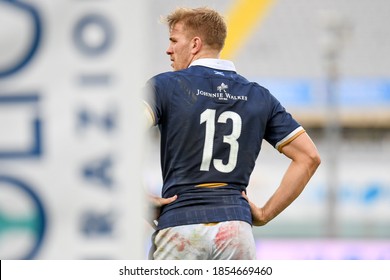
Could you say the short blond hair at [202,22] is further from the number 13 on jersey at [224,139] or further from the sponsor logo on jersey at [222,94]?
the number 13 on jersey at [224,139]

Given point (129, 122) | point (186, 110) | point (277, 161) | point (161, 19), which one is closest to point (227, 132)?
point (186, 110)

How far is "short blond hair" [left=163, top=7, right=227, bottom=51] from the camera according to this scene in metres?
3.67

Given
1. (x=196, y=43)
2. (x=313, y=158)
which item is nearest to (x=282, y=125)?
(x=313, y=158)

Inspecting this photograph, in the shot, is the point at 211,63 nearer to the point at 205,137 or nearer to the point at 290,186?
the point at 205,137

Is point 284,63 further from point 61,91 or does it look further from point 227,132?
point 61,91

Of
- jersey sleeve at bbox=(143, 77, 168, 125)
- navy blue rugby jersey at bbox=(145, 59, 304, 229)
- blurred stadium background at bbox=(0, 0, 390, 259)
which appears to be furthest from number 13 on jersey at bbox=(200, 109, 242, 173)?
blurred stadium background at bbox=(0, 0, 390, 259)

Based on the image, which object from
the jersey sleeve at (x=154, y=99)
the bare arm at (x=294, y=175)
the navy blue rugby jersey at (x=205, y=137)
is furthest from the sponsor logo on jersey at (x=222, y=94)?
the bare arm at (x=294, y=175)

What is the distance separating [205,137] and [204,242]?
0.40 metres

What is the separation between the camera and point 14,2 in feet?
5.42

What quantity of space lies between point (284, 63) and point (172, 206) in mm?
19608

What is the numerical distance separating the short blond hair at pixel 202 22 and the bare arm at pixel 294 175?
528 millimetres

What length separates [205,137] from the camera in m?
3.55

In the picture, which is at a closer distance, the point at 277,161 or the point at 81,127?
the point at 81,127
